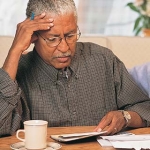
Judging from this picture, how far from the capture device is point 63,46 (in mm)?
1934

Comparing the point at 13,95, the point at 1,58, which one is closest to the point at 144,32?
the point at 1,58

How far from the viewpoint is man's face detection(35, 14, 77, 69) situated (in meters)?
1.93

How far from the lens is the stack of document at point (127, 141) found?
61.5 inches

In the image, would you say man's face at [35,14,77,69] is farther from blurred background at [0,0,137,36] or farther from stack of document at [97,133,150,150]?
blurred background at [0,0,137,36]

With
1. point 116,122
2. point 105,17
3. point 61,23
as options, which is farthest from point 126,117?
point 105,17

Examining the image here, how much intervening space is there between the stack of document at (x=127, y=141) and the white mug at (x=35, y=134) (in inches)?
8.9

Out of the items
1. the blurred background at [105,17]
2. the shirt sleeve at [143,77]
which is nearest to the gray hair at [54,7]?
the shirt sleeve at [143,77]

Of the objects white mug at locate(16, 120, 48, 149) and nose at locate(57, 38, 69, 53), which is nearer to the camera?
white mug at locate(16, 120, 48, 149)

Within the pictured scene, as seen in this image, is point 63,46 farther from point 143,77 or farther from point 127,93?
point 143,77

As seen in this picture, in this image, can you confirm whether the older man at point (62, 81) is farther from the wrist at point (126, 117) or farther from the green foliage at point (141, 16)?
the green foliage at point (141, 16)

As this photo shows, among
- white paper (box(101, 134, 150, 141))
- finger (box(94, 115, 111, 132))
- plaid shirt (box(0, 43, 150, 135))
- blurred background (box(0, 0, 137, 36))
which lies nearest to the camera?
white paper (box(101, 134, 150, 141))

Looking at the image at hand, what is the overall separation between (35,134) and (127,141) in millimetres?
336

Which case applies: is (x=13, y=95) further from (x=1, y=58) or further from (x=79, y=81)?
(x=1, y=58)

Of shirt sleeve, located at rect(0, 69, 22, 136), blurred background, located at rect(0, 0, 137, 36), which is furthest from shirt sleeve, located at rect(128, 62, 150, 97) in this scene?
blurred background, located at rect(0, 0, 137, 36)
